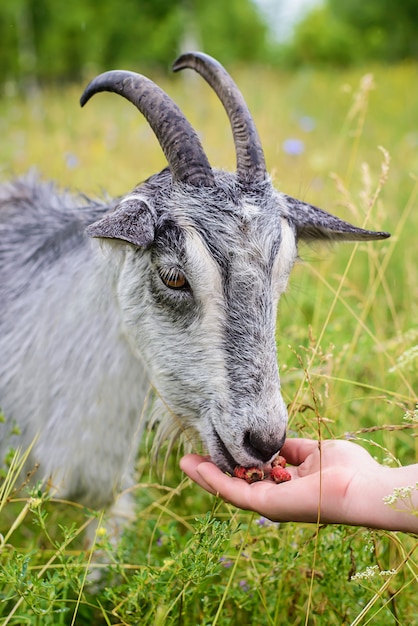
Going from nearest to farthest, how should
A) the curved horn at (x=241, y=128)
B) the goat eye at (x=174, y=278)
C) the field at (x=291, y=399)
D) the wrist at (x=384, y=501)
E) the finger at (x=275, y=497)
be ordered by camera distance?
the wrist at (x=384, y=501)
the finger at (x=275, y=497)
the field at (x=291, y=399)
the goat eye at (x=174, y=278)
the curved horn at (x=241, y=128)

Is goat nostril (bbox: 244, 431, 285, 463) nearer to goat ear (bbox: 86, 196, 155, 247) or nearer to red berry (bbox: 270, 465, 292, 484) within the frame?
red berry (bbox: 270, 465, 292, 484)

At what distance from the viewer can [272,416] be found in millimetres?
1936

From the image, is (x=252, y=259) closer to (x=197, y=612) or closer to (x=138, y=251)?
(x=138, y=251)

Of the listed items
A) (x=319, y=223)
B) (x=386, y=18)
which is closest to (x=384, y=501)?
(x=319, y=223)

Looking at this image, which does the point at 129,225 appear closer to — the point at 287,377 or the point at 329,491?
the point at 329,491

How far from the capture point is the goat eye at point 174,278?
217cm

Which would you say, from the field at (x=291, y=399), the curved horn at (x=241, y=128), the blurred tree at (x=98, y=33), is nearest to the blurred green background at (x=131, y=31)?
the blurred tree at (x=98, y=33)

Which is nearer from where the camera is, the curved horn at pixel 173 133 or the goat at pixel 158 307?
the goat at pixel 158 307

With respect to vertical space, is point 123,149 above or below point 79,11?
below

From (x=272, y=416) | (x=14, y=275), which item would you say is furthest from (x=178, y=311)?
(x=14, y=275)

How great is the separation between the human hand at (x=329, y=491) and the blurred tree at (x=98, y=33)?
701 inches

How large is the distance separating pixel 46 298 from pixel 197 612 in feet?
4.91

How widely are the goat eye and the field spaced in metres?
0.48

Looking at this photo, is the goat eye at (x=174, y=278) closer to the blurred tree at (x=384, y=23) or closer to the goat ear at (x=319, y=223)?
the goat ear at (x=319, y=223)
